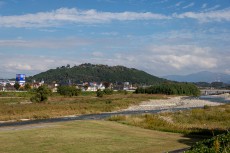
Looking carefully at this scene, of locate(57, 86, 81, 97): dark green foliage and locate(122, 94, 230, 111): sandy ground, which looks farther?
locate(57, 86, 81, 97): dark green foliage

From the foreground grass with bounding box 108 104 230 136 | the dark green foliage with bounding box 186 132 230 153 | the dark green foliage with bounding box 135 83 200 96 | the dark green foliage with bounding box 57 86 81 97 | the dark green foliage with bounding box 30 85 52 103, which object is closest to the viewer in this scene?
the dark green foliage with bounding box 186 132 230 153

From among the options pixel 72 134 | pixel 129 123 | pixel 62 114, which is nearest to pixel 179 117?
pixel 129 123

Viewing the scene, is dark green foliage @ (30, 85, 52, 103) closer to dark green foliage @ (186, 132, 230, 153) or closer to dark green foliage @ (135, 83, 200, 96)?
dark green foliage @ (186, 132, 230, 153)

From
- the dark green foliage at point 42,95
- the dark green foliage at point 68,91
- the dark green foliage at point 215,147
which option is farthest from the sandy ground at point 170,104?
the dark green foliage at point 215,147

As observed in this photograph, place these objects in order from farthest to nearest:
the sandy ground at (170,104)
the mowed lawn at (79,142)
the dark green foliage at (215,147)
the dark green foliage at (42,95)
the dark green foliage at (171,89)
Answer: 1. the dark green foliage at (171,89)
2. the sandy ground at (170,104)
3. the dark green foliage at (42,95)
4. the mowed lawn at (79,142)
5. the dark green foliage at (215,147)

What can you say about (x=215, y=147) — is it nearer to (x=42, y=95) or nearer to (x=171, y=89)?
(x=42, y=95)

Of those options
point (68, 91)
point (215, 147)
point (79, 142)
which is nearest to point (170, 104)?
point (68, 91)

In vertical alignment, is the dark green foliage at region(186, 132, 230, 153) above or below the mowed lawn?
above

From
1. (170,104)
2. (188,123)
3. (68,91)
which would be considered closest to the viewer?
(188,123)

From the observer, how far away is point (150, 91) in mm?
162250

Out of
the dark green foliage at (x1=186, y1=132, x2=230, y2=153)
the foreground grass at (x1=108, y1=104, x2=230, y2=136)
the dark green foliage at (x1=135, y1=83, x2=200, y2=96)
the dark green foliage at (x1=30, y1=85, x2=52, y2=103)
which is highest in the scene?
the dark green foliage at (x1=135, y1=83, x2=200, y2=96)

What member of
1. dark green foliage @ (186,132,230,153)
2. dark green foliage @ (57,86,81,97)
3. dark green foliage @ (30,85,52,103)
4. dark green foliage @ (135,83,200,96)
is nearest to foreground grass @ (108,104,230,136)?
dark green foliage @ (186,132,230,153)

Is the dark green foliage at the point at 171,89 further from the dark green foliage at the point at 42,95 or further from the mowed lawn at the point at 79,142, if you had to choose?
the mowed lawn at the point at 79,142

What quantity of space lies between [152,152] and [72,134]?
8.62 meters
